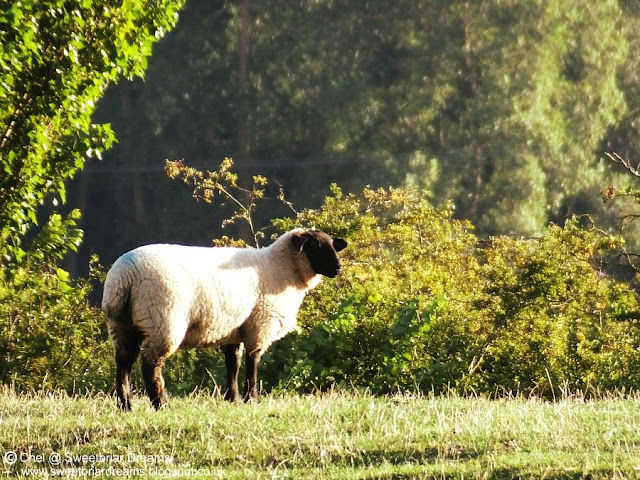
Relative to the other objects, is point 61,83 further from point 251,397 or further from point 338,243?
point 251,397

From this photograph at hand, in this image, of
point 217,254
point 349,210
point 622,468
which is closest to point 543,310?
point 349,210

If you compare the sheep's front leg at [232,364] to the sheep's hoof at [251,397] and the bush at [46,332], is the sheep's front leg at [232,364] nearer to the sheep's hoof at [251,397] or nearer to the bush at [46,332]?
the sheep's hoof at [251,397]

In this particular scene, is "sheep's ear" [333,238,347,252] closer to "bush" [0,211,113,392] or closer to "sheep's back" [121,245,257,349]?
"sheep's back" [121,245,257,349]

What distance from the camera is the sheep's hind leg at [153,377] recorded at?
9.84m

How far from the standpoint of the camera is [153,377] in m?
9.88

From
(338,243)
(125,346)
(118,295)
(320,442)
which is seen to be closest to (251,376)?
(125,346)

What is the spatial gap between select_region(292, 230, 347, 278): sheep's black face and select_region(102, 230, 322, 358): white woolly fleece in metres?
0.08

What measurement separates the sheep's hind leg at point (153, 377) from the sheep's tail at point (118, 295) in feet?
1.22

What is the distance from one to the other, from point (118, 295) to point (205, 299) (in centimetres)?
75

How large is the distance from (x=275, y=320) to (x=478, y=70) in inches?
1228

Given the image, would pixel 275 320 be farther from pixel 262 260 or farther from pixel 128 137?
pixel 128 137

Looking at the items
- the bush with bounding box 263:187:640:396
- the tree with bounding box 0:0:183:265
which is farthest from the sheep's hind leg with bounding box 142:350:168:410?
the bush with bounding box 263:187:640:396

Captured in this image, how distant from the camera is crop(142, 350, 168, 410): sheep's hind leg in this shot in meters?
9.84

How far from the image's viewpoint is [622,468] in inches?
282
